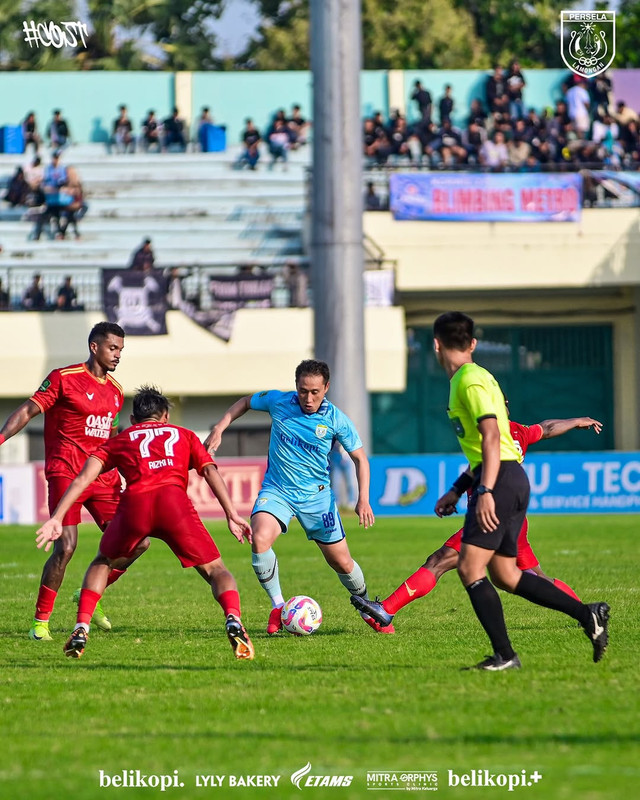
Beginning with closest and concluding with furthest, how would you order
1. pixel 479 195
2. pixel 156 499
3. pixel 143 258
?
1. pixel 156 499
2. pixel 143 258
3. pixel 479 195

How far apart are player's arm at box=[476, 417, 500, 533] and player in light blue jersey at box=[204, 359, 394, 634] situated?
91.6 inches

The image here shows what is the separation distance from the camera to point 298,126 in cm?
3741

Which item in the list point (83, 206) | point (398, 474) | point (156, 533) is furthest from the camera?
point (83, 206)

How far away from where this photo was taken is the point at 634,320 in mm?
36406

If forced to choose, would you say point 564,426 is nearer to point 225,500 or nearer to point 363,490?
point 363,490

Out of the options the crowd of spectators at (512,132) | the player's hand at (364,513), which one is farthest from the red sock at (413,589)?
the crowd of spectators at (512,132)

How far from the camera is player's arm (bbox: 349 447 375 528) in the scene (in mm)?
9070

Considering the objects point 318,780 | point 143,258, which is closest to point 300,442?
point 318,780

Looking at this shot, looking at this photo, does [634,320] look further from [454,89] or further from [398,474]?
[398,474]

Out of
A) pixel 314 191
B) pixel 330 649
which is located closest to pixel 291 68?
pixel 314 191

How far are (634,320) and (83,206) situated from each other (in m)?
15.0

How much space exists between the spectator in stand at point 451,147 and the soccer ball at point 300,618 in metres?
26.0

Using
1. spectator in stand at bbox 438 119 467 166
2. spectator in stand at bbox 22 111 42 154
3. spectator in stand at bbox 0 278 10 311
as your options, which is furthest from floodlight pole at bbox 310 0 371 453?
spectator in stand at bbox 22 111 42 154

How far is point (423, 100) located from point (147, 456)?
97.9ft
